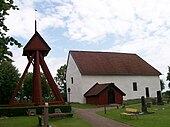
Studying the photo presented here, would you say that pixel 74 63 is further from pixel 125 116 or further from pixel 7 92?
pixel 125 116

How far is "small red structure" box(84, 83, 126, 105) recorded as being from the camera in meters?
45.2

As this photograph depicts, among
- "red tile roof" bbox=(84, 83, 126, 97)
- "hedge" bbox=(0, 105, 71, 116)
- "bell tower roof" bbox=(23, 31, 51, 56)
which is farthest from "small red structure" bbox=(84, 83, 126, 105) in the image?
"hedge" bbox=(0, 105, 71, 116)


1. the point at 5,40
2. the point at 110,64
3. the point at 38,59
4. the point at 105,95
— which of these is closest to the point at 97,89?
the point at 105,95

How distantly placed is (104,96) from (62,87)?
120 feet

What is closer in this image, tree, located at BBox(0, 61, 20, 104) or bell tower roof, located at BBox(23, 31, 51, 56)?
bell tower roof, located at BBox(23, 31, 51, 56)

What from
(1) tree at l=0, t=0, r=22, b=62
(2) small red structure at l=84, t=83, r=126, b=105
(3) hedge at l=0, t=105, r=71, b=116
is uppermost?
(1) tree at l=0, t=0, r=22, b=62

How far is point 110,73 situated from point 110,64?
9.23 feet

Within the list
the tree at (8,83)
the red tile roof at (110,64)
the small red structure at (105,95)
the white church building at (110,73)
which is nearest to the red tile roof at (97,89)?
the small red structure at (105,95)

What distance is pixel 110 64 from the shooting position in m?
54.5

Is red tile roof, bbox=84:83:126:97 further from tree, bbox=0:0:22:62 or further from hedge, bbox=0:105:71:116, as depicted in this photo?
tree, bbox=0:0:22:62

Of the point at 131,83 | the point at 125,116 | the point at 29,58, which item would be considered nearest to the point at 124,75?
the point at 131,83

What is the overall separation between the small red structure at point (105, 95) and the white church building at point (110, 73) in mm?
1282

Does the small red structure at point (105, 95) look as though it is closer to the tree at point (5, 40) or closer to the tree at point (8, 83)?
the tree at point (8, 83)

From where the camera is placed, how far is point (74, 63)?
5247 cm
